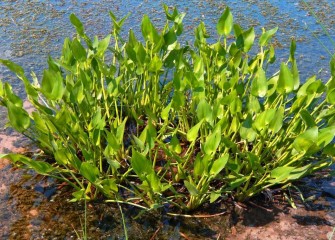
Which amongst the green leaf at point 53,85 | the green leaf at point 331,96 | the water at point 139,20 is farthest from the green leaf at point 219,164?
the water at point 139,20

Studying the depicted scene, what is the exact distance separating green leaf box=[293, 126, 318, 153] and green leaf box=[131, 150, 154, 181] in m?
0.42

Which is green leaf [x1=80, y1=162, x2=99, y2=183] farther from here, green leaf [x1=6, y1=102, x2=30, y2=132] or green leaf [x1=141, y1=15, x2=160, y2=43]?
green leaf [x1=141, y1=15, x2=160, y2=43]

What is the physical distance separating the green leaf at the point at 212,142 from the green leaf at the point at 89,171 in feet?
1.08

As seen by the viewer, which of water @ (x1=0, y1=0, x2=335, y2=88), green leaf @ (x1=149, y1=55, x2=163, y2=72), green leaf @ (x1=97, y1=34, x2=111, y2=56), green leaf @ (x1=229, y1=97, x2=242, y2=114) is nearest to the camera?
green leaf @ (x1=229, y1=97, x2=242, y2=114)

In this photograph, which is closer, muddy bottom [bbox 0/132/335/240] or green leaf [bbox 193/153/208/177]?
green leaf [bbox 193/153/208/177]

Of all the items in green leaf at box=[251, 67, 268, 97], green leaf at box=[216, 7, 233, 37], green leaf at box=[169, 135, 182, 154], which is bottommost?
green leaf at box=[169, 135, 182, 154]

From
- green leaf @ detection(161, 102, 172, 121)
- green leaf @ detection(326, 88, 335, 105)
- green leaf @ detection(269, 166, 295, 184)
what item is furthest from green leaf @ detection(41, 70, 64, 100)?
green leaf @ detection(326, 88, 335, 105)

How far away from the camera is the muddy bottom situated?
5.20 feet

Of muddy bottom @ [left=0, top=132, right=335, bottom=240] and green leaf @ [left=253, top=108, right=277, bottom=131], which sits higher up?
green leaf @ [left=253, top=108, right=277, bottom=131]

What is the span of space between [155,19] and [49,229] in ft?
5.67

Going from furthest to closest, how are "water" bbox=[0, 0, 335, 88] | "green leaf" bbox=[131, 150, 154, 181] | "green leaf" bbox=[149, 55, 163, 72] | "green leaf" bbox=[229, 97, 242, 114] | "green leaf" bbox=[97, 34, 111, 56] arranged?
1. "water" bbox=[0, 0, 335, 88]
2. "green leaf" bbox=[97, 34, 111, 56]
3. "green leaf" bbox=[149, 55, 163, 72]
4. "green leaf" bbox=[229, 97, 242, 114]
5. "green leaf" bbox=[131, 150, 154, 181]

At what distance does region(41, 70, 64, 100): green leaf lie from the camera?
4.84 ft

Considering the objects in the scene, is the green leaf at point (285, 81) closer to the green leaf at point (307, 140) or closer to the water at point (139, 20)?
the green leaf at point (307, 140)

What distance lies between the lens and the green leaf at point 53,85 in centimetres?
147
